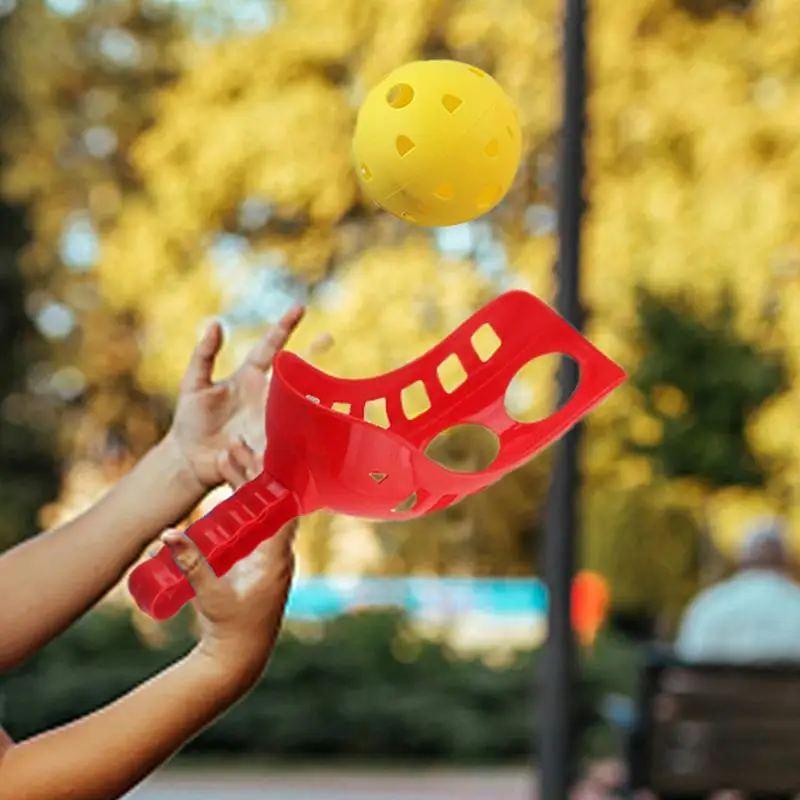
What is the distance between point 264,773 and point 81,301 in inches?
465

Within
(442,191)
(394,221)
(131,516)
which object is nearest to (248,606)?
(131,516)

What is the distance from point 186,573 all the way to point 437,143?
55cm

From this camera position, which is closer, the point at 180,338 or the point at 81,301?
the point at 180,338

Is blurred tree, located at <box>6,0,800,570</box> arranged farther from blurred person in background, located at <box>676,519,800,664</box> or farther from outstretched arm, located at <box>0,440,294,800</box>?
outstretched arm, located at <box>0,440,294,800</box>

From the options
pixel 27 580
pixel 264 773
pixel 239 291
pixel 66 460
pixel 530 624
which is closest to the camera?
pixel 27 580

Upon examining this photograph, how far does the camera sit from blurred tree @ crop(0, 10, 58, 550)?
45.6ft

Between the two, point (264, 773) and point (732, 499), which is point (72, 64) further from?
point (264, 773)

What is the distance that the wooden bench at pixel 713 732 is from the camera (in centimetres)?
659

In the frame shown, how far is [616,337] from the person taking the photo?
1714 cm

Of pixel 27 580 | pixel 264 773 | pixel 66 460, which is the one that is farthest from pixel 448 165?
pixel 66 460

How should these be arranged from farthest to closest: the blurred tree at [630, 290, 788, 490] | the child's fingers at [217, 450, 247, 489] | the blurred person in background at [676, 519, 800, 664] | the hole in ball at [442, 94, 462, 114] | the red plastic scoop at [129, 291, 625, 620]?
the blurred tree at [630, 290, 788, 490] → the blurred person in background at [676, 519, 800, 664] → the hole in ball at [442, 94, 462, 114] → the child's fingers at [217, 450, 247, 489] → the red plastic scoop at [129, 291, 625, 620]

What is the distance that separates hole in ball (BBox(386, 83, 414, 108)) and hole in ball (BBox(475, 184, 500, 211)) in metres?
0.12

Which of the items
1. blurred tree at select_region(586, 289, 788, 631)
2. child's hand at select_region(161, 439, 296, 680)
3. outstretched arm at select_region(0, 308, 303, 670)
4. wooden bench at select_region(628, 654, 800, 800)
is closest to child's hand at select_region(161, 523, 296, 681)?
child's hand at select_region(161, 439, 296, 680)

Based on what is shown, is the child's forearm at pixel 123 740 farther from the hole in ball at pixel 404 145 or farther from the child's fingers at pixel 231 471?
the hole in ball at pixel 404 145
